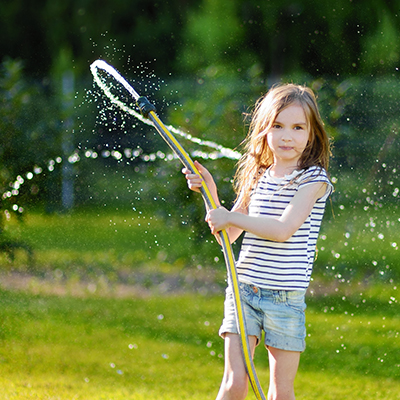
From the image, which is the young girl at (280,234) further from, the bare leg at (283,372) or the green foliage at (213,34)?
the green foliage at (213,34)

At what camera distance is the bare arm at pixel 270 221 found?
1817mm

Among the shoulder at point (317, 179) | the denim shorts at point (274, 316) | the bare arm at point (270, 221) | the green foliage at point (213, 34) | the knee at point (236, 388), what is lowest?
the knee at point (236, 388)

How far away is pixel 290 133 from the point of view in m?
1.94

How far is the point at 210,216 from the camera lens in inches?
71.8

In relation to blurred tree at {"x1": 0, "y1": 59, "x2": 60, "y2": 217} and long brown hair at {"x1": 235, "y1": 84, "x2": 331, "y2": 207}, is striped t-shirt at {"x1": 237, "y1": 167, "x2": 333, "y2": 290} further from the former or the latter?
blurred tree at {"x1": 0, "y1": 59, "x2": 60, "y2": 217}

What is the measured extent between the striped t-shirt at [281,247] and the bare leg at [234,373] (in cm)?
17

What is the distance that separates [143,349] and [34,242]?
156 inches

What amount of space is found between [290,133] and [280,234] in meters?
0.31

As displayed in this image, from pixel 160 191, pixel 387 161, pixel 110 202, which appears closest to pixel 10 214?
pixel 160 191

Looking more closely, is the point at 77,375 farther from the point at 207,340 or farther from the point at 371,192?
the point at 371,192

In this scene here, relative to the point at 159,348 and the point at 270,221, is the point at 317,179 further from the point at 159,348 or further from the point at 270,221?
the point at 159,348

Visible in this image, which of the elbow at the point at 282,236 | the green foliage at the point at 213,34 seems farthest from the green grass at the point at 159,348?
the green foliage at the point at 213,34

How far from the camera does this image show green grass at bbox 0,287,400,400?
9.93ft

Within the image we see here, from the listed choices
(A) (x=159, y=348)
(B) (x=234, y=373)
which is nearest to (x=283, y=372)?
(B) (x=234, y=373)
